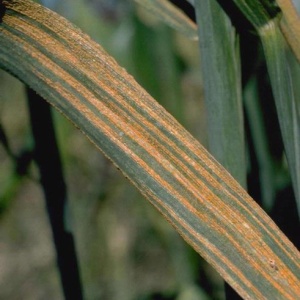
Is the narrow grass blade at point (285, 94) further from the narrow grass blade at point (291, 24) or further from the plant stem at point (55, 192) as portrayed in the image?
the plant stem at point (55, 192)

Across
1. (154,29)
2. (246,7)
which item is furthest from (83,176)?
(246,7)

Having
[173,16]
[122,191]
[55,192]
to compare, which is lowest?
[122,191]

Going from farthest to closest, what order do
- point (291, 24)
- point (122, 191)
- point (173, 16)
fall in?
1. point (122, 191)
2. point (173, 16)
3. point (291, 24)

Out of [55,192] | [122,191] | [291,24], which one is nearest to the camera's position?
[291,24]

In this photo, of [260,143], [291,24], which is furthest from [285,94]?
[260,143]

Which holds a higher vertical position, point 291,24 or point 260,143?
point 291,24

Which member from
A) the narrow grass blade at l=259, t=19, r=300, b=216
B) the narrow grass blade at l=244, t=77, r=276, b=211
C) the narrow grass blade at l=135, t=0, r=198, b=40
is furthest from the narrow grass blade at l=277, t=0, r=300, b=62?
the narrow grass blade at l=244, t=77, r=276, b=211

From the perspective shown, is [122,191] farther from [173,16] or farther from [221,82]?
[221,82]

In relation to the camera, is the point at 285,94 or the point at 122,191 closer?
the point at 285,94

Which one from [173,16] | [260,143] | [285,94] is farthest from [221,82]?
[260,143]

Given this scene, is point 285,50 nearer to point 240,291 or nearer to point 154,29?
point 240,291
